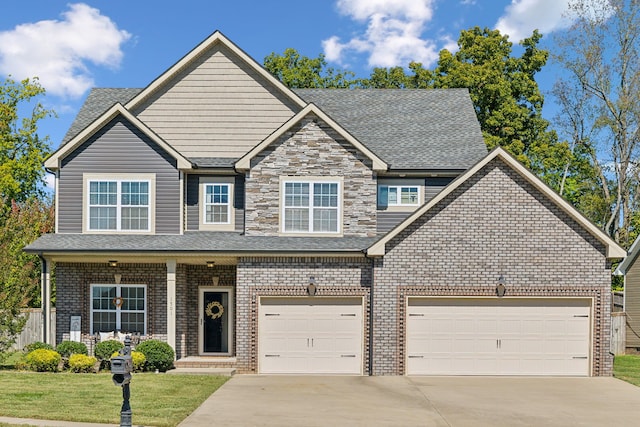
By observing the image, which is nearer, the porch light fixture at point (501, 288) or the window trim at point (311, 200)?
the porch light fixture at point (501, 288)

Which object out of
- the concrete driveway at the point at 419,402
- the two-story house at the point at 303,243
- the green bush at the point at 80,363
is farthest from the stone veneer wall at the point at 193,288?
the concrete driveway at the point at 419,402

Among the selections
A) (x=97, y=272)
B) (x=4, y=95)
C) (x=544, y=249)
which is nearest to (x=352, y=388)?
(x=544, y=249)

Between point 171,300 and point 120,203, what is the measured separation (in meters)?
3.46

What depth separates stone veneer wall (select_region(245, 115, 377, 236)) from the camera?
2048 cm

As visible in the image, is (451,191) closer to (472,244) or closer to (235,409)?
(472,244)

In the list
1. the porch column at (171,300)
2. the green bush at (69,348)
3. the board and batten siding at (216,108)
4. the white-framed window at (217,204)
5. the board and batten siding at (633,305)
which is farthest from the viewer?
the board and batten siding at (633,305)

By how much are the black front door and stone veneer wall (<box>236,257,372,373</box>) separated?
236 cm

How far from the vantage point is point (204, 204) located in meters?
21.6

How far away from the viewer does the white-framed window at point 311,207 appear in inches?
808

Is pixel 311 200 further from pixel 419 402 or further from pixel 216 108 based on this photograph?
pixel 419 402

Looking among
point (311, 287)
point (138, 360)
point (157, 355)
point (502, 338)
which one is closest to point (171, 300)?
point (157, 355)

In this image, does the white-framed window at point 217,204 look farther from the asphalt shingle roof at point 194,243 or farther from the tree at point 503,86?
the tree at point 503,86

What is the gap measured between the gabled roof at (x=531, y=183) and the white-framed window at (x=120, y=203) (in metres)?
7.06

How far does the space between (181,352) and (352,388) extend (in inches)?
243
